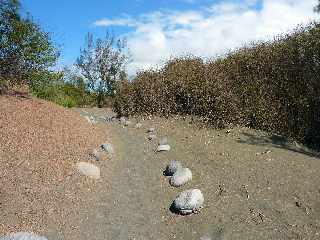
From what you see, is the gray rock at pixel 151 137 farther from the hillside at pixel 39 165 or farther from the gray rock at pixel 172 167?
the gray rock at pixel 172 167

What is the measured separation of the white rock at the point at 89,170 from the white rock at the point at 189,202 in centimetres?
204

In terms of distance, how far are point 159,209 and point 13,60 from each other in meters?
6.59

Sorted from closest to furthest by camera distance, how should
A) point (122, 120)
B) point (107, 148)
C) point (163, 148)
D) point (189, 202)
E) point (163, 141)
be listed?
point (189, 202) → point (163, 148) → point (107, 148) → point (163, 141) → point (122, 120)

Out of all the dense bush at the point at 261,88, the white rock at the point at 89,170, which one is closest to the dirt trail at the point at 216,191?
the white rock at the point at 89,170

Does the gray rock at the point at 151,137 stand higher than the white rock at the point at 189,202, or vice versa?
the gray rock at the point at 151,137

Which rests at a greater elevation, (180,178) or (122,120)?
(122,120)

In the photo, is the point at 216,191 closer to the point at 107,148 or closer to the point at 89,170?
the point at 89,170

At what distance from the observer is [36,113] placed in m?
12.1

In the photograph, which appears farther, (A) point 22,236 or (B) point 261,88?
(B) point 261,88

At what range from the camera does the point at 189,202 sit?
7.96 metres

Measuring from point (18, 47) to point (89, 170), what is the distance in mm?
4825

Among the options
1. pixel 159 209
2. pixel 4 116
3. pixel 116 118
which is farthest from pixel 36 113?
pixel 159 209

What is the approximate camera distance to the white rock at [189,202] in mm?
7943

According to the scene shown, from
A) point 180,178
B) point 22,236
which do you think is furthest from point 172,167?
point 22,236
